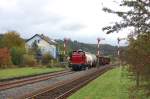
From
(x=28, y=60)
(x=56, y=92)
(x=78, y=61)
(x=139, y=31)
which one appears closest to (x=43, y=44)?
(x=28, y=60)

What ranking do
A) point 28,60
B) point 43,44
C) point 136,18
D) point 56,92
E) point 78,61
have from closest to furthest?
1. point 136,18
2. point 56,92
3. point 78,61
4. point 28,60
5. point 43,44

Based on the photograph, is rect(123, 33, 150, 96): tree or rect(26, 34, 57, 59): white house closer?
rect(123, 33, 150, 96): tree

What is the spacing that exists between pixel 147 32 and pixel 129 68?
161 cm

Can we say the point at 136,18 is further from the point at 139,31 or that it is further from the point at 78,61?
the point at 78,61

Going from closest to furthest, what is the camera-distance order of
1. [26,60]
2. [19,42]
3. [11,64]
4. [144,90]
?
[144,90]
[11,64]
[26,60]
[19,42]

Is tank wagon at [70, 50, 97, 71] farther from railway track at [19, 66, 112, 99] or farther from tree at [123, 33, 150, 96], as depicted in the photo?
tree at [123, 33, 150, 96]

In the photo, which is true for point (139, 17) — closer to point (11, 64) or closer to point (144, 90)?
point (144, 90)

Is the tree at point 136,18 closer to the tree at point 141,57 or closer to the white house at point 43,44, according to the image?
the tree at point 141,57

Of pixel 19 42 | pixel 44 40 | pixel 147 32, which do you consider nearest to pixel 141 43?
pixel 147 32

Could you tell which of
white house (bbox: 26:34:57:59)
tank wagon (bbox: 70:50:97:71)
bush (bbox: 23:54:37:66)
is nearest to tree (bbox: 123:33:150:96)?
tank wagon (bbox: 70:50:97:71)

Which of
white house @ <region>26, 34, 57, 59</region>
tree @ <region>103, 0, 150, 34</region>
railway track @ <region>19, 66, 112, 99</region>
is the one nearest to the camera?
tree @ <region>103, 0, 150, 34</region>

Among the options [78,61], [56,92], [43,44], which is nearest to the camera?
[56,92]

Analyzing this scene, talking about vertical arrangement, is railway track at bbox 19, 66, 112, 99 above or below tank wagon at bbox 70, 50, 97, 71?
below

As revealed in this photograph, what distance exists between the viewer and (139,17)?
10.7 m
